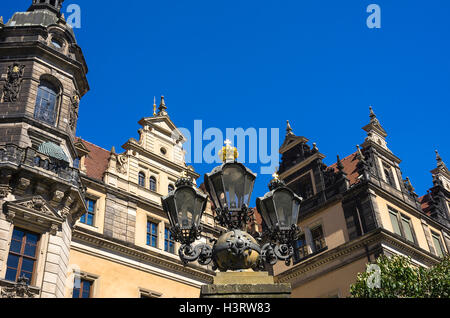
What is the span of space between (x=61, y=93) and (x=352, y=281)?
16862mm

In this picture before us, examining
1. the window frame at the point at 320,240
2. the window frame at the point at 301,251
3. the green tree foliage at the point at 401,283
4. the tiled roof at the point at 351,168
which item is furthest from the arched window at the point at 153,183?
A: the green tree foliage at the point at 401,283

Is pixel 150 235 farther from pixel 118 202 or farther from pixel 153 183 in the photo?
pixel 153 183

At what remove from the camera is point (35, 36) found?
23.5 metres

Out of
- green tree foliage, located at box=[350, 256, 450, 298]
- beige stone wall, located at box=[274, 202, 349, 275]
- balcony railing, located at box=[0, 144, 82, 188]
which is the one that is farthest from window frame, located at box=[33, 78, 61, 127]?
beige stone wall, located at box=[274, 202, 349, 275]

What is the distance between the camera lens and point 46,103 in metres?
22.5

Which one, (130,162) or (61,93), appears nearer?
(61,93)

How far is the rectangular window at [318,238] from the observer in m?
29.5

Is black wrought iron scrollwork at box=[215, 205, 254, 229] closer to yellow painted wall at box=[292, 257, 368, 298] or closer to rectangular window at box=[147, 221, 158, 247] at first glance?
rectangular window at box=[147, 221, 158, 247]

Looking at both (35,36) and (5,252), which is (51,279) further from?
(35,36)

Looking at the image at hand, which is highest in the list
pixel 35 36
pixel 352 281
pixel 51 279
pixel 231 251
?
pixel 35 36

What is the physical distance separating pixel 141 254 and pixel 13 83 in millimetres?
9709

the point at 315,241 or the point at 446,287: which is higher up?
the point at 315,241

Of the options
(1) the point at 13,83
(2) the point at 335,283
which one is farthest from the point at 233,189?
(2) the point at 335,283
